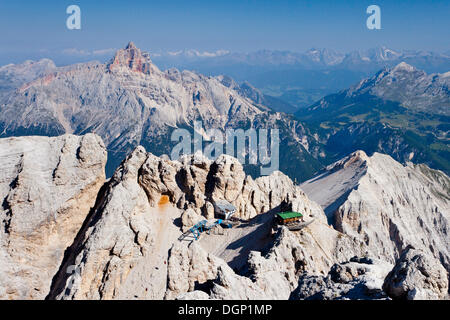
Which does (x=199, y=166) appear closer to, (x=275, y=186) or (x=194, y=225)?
(x=194, y=225)

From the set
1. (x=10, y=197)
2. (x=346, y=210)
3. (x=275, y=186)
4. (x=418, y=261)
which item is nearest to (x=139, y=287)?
(x=10, y=197)

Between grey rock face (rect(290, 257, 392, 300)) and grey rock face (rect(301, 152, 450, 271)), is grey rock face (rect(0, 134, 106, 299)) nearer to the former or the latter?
A: grey rock face (rect(290, 257, 392, 300))

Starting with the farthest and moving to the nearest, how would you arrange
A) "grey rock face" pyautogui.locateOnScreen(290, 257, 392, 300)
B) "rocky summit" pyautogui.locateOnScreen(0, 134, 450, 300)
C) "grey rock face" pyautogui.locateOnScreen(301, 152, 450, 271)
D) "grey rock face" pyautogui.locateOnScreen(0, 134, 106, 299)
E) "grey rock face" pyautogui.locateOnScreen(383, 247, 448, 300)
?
"grey rock face" pyautogui.locateOnScreen(301, 152, 450, 271) < "grey rock face" pyautogui.locateOnScreen(0, 134, 106, 299) < "rocky summit" pyautogui.locateOnScreen(0, 134, 450, 300) < "grey rock face" pyautogui.locateOnScreen(290, 257, 392, 300) < "grey rock face" pyautogui.locateOnScreen(383, 247, 448, 300)

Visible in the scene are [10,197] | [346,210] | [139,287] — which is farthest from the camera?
[346,210]

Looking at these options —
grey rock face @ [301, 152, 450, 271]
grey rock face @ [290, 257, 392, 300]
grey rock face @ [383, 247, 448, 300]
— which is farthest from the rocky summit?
grey rock face @ [301, 152, 450, 271]

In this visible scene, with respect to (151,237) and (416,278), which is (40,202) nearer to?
(151,237)

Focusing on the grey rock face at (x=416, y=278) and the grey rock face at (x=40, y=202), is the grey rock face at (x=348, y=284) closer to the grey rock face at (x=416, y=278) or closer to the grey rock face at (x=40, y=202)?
the grey rock face at (x=416, y=278)
